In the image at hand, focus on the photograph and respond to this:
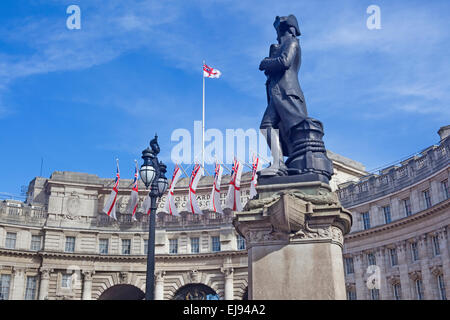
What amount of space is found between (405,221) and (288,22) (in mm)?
37008

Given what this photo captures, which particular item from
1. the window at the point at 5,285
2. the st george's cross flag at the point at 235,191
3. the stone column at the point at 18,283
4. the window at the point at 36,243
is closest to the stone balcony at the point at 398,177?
the st george's cross flag at the point at 235,191

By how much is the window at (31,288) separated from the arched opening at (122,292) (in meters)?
7.23

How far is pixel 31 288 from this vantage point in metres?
52.7

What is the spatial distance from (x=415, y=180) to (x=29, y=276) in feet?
134

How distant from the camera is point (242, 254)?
5366 cm

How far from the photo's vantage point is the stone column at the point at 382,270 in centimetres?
4472

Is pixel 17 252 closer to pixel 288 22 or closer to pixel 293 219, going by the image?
pixel 288 22

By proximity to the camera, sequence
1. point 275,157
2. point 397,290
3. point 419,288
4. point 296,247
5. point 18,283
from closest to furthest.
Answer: point 296,247, point 275,157, point 419,288, point 397,290, point 18,283

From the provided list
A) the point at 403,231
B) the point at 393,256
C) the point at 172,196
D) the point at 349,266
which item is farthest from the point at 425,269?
the point at 172,196

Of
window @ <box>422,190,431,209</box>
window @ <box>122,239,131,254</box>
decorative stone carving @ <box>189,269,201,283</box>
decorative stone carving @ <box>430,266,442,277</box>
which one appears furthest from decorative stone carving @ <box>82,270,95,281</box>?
window @ <box>422,190,431,209</box>

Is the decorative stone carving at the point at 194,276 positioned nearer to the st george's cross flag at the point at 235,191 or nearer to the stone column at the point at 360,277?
the st george's cross flag at the point at 235,191
